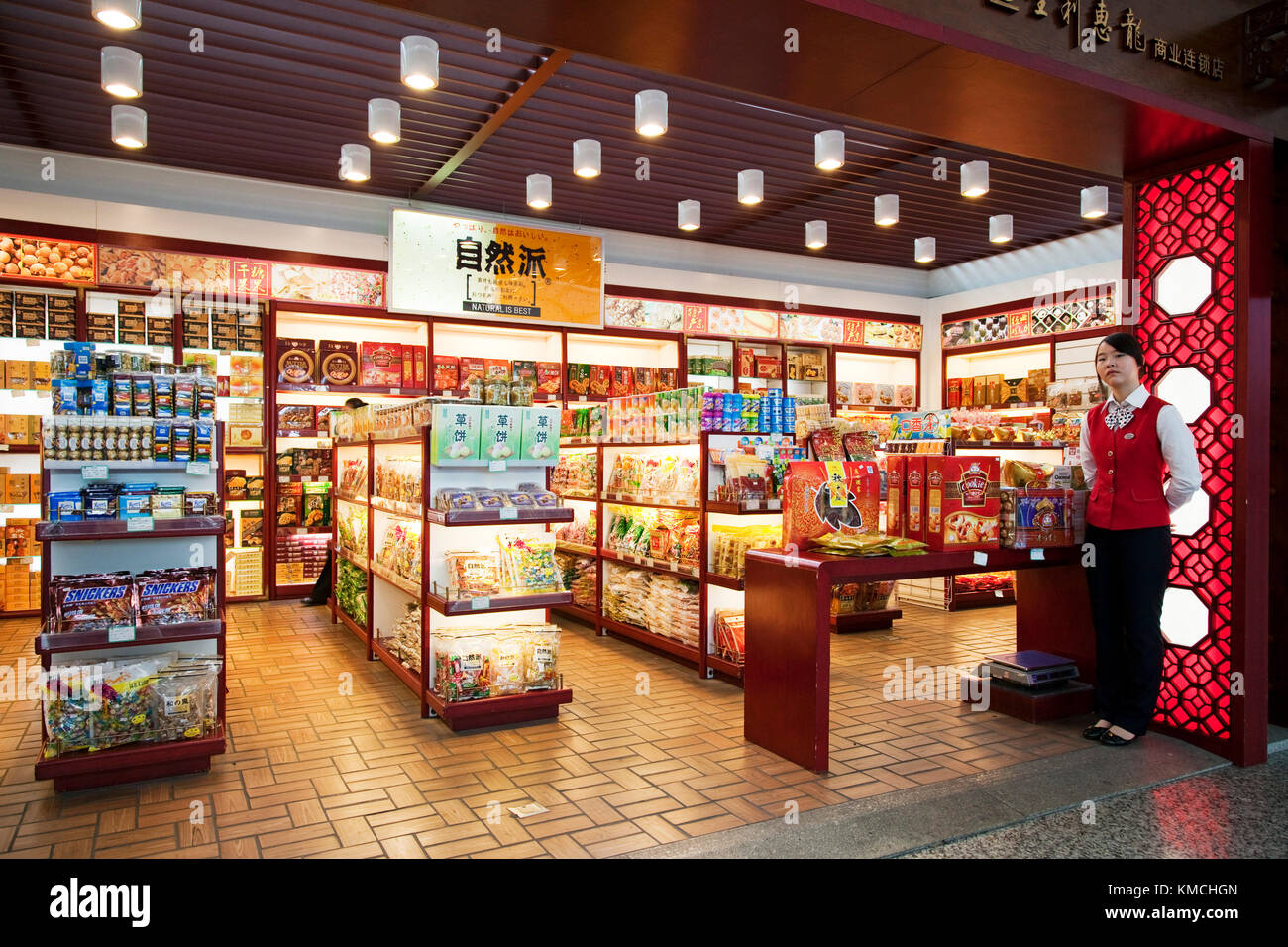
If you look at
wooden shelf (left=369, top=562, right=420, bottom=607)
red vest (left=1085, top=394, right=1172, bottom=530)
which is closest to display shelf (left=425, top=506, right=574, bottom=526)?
wooden shelf (left=369, top=562, right=420, bottom=607)

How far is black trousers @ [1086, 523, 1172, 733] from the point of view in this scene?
4.05 m

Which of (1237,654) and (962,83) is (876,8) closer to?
(962,83)

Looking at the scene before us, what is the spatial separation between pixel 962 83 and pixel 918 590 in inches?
240

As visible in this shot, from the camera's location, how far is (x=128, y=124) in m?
6.11

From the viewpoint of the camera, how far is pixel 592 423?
7199 mm

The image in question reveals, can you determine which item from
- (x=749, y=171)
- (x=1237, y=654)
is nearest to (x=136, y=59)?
(x=749, y=171)

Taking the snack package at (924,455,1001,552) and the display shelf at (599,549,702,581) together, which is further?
the display shelf at (599,549,702,581)

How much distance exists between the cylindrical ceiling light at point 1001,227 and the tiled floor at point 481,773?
5.80m

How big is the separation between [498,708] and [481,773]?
25.6 inches

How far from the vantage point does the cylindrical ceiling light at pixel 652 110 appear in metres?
6.01

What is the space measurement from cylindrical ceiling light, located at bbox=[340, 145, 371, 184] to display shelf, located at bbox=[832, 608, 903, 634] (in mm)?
5647

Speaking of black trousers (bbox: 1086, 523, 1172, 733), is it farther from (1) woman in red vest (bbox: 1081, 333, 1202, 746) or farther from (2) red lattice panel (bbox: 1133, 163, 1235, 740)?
(2) red lattice panel (bbox: 1133, 163, 1235, 740)

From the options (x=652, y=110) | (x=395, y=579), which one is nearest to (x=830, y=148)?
(x=652, y=110)
